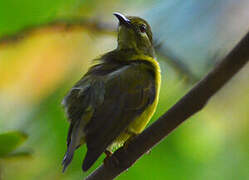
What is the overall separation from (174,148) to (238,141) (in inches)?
22.1

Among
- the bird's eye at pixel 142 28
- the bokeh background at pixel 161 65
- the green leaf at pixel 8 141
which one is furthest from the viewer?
the bird's eye at pixel 142 28

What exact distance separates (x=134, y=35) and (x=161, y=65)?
1.17ft

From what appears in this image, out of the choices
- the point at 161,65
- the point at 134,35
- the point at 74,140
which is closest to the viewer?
the point at 74,140

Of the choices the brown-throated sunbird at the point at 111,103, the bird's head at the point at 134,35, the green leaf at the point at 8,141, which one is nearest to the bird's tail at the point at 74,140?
the brown-throated sunbird at the point at 111,103

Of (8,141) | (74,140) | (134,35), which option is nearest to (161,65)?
(134,35)

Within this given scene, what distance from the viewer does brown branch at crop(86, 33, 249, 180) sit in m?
1.99

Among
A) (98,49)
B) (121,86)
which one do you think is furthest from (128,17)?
(121,86)

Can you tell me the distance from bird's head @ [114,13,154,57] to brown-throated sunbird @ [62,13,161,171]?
121 millimetres

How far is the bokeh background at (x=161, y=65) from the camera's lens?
340 cm

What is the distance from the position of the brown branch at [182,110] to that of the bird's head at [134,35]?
4.40 feet

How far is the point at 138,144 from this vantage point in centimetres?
241

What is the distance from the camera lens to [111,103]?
9.56ft

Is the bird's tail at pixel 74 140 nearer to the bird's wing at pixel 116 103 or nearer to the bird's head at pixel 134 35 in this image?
the bird's wing at pixel 116 103

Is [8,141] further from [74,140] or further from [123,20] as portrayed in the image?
[123,20]
